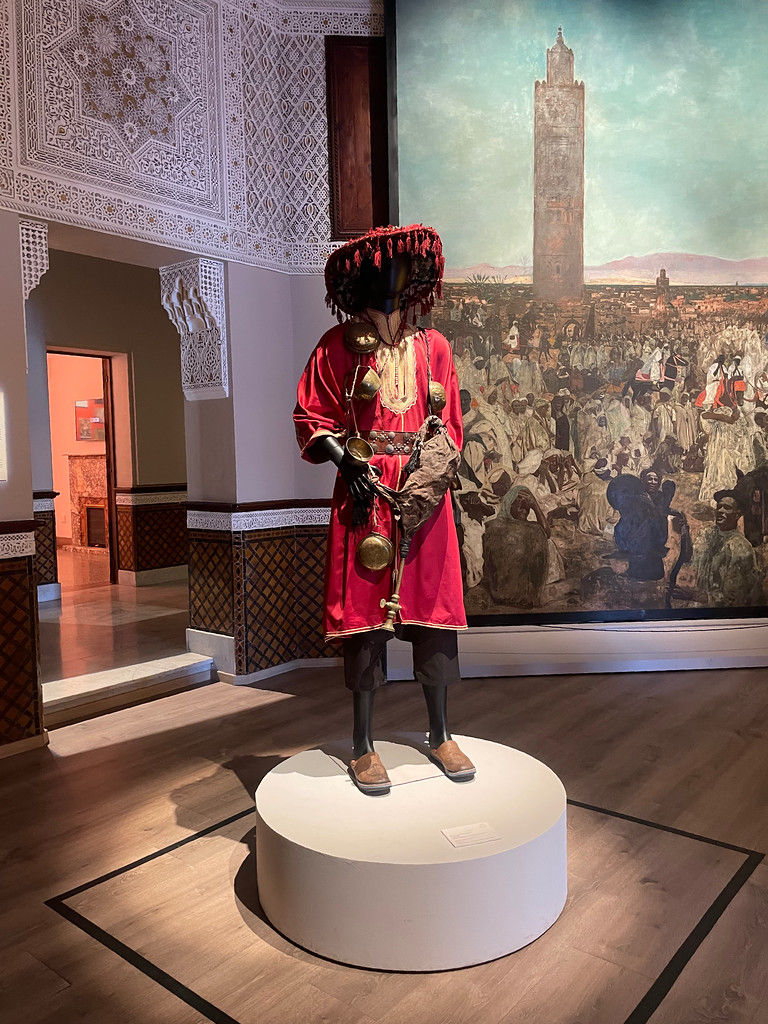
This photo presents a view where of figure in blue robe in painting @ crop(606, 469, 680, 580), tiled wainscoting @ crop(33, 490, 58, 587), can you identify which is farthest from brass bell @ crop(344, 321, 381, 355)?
tiled wainscoting @ crop(33, 490, 58, 587)

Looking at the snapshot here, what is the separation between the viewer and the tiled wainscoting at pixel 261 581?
485 cm

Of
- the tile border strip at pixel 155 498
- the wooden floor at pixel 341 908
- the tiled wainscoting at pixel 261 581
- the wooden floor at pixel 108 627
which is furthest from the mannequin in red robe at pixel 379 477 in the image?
the tile border strip at pixel 155 498

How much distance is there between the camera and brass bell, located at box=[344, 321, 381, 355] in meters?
2.50

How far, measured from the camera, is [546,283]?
4809 mm

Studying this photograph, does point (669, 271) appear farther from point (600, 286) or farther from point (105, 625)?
point (105, 625)

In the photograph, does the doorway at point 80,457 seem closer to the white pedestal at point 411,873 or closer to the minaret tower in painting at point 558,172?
the minaret tower in painting at point 558,172

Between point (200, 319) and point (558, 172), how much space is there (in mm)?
2383

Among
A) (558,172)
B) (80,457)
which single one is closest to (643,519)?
(558,172)

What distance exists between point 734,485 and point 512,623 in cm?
169

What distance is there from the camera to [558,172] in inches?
188

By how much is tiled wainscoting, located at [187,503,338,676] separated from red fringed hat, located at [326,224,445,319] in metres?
2.38

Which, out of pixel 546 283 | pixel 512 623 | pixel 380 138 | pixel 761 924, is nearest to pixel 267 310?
pixel 380 138

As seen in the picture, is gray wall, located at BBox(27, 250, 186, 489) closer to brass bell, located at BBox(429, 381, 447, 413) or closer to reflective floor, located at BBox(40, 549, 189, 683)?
reflective floor, located at BBox(40, 549, 189, 683)

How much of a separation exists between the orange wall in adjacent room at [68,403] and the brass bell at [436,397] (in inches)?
403
